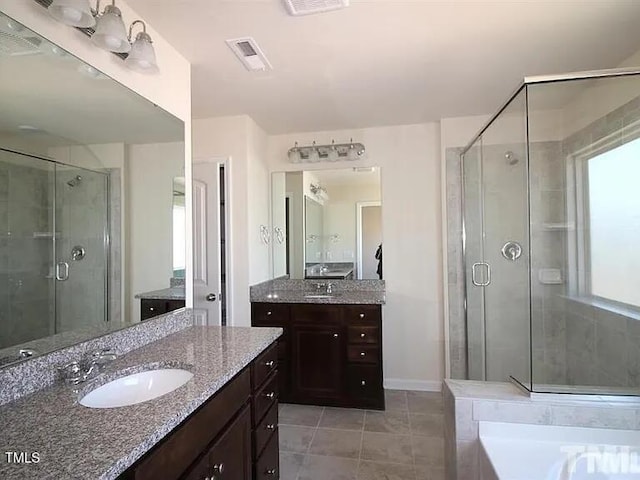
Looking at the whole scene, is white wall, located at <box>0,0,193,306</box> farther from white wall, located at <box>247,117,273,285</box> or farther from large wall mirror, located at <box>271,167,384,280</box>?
large wall mirror, located at <box>271,167,384,280</box>

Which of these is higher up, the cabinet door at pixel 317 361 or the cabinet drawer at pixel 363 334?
the cabinet drawer at pixel 363 334

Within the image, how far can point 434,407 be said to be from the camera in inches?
112

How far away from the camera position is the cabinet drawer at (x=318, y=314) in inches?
110

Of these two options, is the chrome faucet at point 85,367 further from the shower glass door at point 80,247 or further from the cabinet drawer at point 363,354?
the cabinet drawer at point 363,354

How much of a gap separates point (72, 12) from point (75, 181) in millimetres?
626

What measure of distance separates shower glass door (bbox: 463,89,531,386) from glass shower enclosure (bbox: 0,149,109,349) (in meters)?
2.62

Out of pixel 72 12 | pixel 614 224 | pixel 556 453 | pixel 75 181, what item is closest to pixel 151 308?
pixel 75 181

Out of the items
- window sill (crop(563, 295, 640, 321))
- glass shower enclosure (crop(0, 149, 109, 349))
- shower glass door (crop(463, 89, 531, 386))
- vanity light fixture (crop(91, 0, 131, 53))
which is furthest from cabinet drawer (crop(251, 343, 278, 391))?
window sill (crop(563, 295, 640, 321))

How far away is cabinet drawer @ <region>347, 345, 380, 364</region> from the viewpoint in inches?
108

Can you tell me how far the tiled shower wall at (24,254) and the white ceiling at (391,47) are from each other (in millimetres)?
945

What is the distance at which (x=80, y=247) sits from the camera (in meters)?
1.46

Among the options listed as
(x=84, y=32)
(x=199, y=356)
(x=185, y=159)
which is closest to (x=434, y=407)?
(x=199, y=356)

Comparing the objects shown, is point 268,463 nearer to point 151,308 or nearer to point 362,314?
point 151,308

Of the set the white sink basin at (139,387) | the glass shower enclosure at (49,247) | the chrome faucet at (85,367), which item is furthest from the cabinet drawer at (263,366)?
the glass shower enclosure at (49,247)
